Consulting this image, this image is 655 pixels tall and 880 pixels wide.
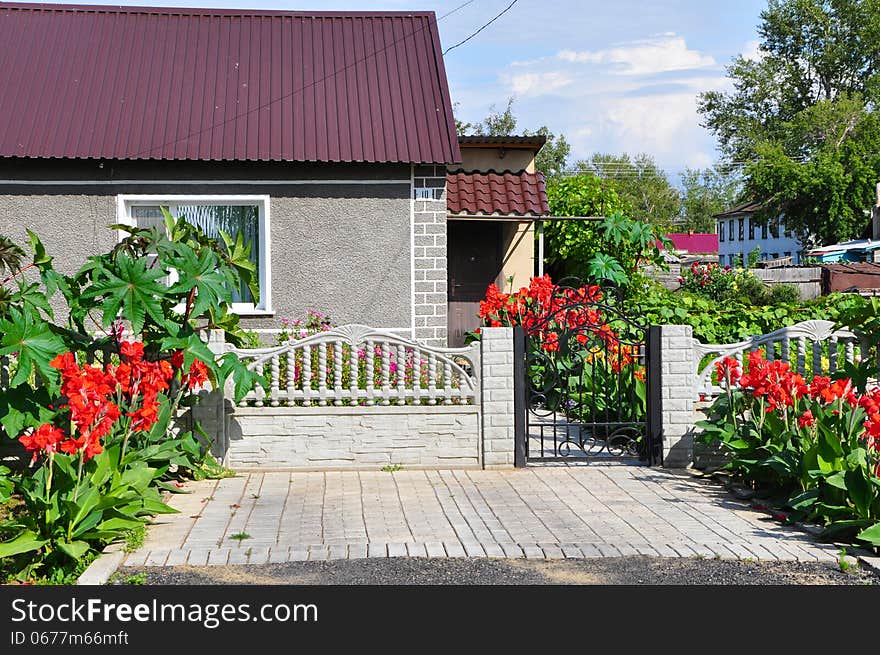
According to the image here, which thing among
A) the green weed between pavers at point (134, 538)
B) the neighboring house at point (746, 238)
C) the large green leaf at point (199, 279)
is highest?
the neighboring house at point (746, 238)

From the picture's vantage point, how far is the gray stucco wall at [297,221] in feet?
43.0

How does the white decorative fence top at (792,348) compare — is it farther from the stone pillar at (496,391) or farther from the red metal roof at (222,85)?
the red metal roof at (222,85)

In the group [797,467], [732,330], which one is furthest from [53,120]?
[797,467]

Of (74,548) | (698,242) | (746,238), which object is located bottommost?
(74,548)

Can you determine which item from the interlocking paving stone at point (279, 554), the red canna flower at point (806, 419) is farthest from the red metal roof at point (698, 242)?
the interlocking paving stone at point (279, 554)

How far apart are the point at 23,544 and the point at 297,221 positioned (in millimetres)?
7692

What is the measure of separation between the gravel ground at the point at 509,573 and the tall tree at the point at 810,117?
162ft

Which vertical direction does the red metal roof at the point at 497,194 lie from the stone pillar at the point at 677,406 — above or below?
above

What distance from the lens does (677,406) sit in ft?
31.3

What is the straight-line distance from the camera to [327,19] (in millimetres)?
15758

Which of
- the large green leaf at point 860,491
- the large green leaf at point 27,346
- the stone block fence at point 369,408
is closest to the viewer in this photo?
the large green leaf at point 860,491

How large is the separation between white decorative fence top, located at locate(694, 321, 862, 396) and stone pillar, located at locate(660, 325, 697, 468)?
5.6 inches

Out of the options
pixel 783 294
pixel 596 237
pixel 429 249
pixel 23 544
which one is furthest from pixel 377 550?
pixel 783 294

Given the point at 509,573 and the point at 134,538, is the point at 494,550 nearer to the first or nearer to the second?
the point at 509,573
